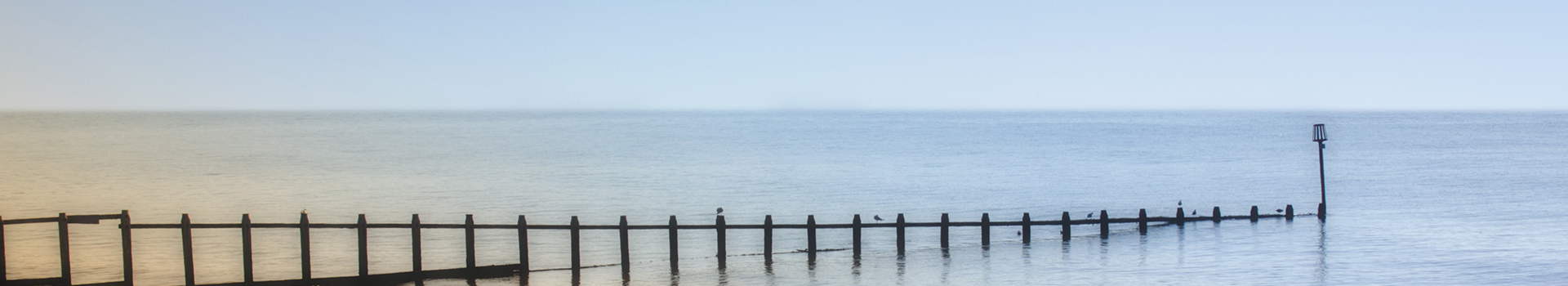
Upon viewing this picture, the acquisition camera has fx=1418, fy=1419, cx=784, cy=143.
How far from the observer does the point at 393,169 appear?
93.1 meters

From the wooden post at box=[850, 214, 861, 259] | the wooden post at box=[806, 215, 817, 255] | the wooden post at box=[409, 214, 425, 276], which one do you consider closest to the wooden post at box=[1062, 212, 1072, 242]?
the wooden post at box=[850, 214, 861, 259]

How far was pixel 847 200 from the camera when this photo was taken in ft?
212

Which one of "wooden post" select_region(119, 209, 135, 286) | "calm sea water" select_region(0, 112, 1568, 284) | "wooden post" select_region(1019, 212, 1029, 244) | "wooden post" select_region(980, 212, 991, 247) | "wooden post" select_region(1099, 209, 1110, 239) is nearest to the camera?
"wooden post" select_region(119, 209, 135, 286)

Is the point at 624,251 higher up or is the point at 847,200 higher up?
the point at 624,251

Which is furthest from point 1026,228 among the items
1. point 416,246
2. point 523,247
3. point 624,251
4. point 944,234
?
point 416,246

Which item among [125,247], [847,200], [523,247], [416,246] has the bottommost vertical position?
[847,200]

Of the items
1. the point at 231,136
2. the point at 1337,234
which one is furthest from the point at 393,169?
the point at 231,136

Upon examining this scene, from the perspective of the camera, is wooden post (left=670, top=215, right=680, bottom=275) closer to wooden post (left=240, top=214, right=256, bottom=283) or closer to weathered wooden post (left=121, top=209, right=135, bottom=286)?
wooden post (left=240, top=214, right=256, bottom=283)

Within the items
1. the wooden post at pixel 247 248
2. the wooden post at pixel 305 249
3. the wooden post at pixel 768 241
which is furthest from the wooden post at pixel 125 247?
the wooden post at pixel 768 241

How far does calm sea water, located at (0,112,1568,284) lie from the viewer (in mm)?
27312

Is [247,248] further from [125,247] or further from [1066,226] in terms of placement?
[1066,226]

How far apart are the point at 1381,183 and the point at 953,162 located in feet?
126

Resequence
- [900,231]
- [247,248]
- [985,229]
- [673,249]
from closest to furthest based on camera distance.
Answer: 1. [247,248]
2. [673,249]
3. [900,231]
4. [985,229]

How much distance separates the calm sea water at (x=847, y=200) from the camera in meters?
27.3
